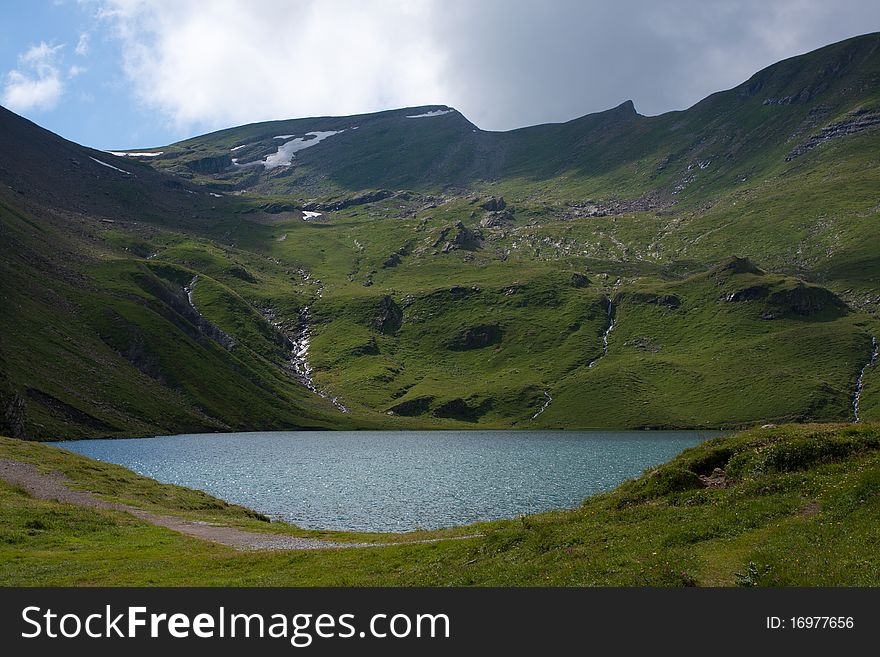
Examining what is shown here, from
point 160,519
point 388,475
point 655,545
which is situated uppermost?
point 655,545

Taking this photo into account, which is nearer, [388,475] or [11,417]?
[388,475]

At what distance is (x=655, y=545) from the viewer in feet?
79.5

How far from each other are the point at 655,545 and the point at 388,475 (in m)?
92.2

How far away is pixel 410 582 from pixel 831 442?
20243 mm

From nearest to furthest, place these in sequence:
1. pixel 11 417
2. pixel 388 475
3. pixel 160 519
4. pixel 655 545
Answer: pixel 655 545, pixel 160 519, pixel 388 475, pixel 11 417

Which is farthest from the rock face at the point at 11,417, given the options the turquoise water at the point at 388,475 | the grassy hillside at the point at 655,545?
the grassy hillside at the point at 655,545

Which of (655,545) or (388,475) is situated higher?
(655,545)

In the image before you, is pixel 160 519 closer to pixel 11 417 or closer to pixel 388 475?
pixel 388 475

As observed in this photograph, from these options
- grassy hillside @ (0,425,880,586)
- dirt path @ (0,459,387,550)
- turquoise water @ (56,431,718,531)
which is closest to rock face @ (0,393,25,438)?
turquoise water @ (56,431,718,531)

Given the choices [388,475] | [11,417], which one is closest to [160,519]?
[388,475]

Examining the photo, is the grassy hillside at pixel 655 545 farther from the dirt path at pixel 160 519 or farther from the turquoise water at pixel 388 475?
the turquoise water at pixel 388 475
